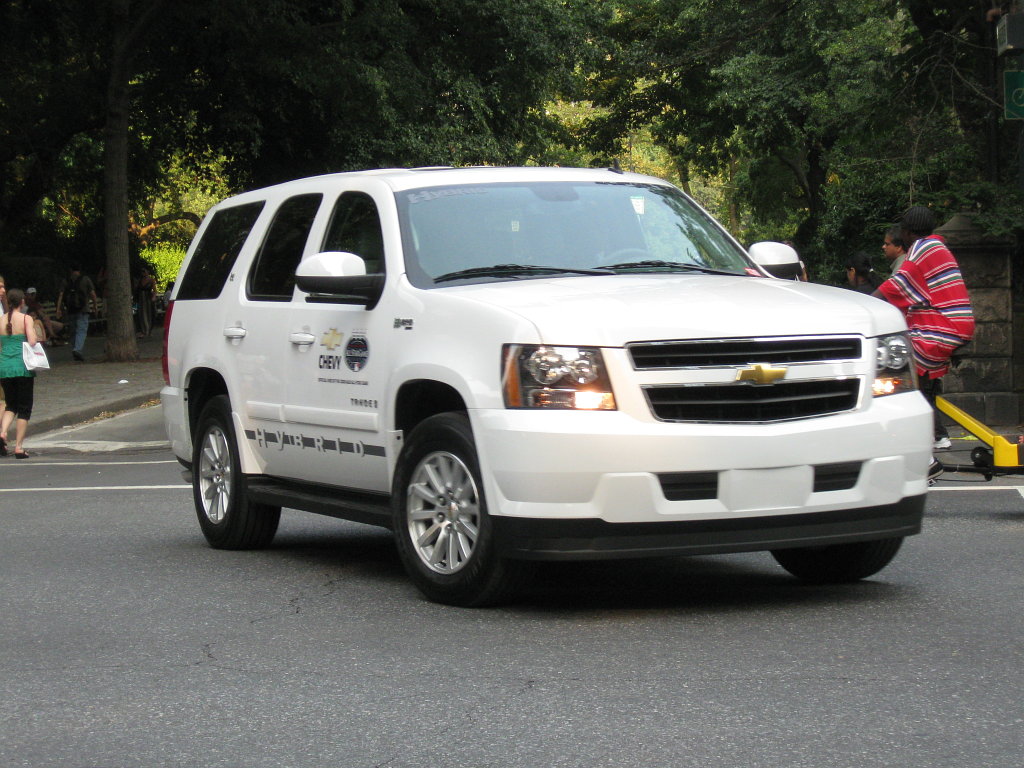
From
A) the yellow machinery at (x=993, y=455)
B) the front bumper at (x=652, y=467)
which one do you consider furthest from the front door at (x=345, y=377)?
the yellow machinery at (x=993, y=455)

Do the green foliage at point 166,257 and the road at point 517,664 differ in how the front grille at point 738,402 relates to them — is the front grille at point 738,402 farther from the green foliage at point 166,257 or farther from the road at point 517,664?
the green foliage at point 166,257

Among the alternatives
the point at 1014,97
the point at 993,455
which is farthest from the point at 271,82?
the point at 993,455

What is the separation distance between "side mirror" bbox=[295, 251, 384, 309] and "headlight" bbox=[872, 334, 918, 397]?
2.21 metres

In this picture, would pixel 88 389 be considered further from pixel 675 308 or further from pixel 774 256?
pixel 675 308

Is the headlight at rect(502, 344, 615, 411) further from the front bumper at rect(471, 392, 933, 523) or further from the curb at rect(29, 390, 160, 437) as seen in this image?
the curb at rect(29, 390, 160, 437)

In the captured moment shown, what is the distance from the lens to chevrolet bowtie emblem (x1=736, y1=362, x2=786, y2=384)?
21.0 ft

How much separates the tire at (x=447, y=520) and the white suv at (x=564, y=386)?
0.04ft

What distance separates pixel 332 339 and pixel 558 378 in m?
1.80

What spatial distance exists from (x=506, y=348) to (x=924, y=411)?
183 cm

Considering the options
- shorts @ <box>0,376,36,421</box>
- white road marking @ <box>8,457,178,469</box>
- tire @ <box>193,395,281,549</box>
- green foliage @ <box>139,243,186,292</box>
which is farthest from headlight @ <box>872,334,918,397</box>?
green foliage @ <box>139,243,186,292</box>

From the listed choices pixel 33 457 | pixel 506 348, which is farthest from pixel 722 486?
pixel 33 457

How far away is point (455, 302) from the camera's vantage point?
6887 millimetres

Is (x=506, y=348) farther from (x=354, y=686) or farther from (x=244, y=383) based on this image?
(x=244, y=383)

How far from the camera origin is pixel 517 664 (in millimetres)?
5793
